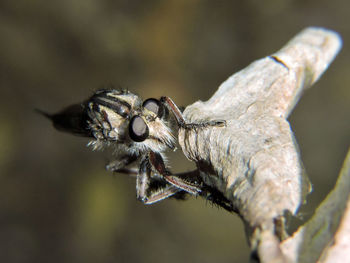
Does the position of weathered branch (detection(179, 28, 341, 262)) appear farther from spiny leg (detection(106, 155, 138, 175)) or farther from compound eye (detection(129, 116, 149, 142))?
spiny leg (detection(106, 155, 138, 175))

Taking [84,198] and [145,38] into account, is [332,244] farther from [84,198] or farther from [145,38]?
[145,38]

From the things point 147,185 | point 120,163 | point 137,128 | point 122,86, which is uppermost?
point 122,86

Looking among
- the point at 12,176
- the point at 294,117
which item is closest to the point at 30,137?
the point at 12,176

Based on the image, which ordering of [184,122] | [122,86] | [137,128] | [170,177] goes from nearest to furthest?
1. [184,122]
2. [170,177]
3. [137,128]
4. [122,86]

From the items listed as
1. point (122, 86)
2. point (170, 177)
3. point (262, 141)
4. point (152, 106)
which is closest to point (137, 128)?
point (152, 106)

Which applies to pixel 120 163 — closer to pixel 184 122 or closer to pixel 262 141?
pixel 184 122

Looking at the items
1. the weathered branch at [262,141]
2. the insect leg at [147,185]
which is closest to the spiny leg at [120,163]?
the insect leg at [147,185]

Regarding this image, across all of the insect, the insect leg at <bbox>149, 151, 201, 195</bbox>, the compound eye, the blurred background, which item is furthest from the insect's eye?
the blurred background
